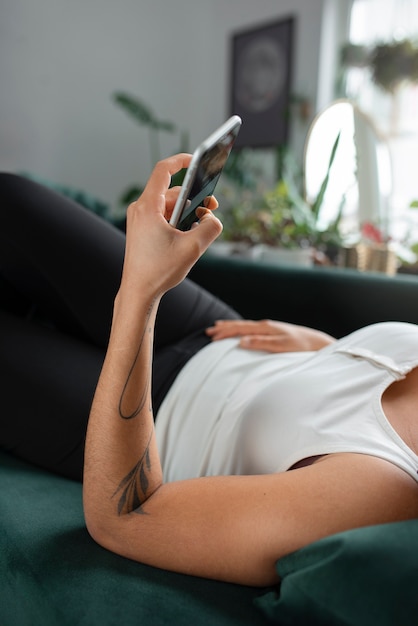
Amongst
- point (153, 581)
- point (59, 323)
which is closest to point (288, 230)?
point (59, 323)

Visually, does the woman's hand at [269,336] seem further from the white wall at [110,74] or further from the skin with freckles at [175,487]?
the white wall at [110,74]

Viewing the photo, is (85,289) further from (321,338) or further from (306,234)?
(306,234)

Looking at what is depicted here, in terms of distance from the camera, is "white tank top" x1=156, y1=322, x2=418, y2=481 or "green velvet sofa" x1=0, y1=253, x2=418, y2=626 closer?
"green velvet sofa" x1=0, y1=253, x2=418, y2=626

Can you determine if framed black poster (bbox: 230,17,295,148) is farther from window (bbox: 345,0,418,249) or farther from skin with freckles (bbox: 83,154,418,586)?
skin with freckles (bbox: 83,154,418,586)

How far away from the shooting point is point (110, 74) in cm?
431

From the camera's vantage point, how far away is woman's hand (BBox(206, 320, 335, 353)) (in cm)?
111

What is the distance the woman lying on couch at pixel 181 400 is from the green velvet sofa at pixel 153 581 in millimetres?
27

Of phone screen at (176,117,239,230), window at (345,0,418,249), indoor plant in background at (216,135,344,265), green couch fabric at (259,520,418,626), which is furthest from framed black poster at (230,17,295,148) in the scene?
green couch fabric at (259,520,418,626)

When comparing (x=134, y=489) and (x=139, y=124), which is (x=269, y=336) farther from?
(x=139, y=124)

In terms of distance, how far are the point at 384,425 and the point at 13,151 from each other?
3697 millimetres

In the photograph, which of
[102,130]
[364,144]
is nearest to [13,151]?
[102,130]

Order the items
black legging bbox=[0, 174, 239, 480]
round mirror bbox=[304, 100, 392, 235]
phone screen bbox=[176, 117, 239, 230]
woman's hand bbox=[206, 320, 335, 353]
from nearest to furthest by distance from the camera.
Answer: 1. phone screen bbox=[176, 117, 239, 230]
2. black legging bbox=[0, 174, 239, 480]
3. woman's hand bbox=[206, 320, 335, 353]
4. round mirror bbox=[304, 100, 392, 235]

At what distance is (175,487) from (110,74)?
4.14 metres

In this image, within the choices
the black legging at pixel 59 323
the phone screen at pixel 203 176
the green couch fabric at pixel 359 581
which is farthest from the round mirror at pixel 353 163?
the green couch fabric at pixel 359 581
